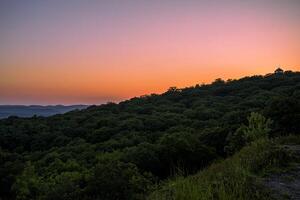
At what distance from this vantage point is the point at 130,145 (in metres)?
49.5

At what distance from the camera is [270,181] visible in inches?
297

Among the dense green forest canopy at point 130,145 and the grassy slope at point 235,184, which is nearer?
the grassy slope at point 235,184

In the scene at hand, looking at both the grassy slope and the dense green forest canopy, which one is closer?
the grassy slope

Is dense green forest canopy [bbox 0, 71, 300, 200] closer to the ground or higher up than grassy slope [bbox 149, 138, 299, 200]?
closer to the ground

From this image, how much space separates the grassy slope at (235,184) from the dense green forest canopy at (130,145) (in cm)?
83

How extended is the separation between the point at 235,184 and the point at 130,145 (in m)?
43.5

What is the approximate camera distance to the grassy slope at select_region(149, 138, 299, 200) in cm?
554

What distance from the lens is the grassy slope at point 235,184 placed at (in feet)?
18.2

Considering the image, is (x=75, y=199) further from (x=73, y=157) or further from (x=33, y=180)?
(x=73, y=157)

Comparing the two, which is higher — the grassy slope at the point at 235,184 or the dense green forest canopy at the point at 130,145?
the grassy slope at the point at 235,184

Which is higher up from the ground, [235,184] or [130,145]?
[235,184]

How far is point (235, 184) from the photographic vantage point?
6.32m

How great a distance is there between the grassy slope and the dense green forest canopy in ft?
2.74

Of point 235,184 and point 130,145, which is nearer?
point 235,184
